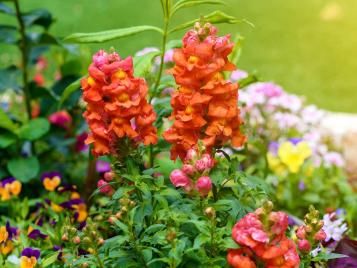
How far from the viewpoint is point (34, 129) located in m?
3.31

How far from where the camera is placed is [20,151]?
11.3ft

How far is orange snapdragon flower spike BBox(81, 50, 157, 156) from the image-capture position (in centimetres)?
191

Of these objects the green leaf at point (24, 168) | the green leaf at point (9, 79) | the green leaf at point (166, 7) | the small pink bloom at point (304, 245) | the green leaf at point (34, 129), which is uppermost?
the green leaf at point (166, 7)

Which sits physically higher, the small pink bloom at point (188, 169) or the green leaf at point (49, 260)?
the small pink bloom at point (188, 169)

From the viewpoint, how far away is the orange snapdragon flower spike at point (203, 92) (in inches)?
76.7

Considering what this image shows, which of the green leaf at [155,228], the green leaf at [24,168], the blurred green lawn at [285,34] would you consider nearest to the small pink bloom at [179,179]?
the green leaf at [155,228]

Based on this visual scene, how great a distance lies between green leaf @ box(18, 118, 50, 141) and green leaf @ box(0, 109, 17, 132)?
0.03m

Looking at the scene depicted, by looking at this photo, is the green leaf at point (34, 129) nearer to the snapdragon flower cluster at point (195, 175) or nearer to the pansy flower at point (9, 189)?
the pansy flower at point (9, 189)

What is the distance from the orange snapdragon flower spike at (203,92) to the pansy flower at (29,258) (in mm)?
489

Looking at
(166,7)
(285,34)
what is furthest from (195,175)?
(285,34)

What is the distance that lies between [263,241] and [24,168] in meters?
1.87

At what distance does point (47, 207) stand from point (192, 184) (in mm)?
1148

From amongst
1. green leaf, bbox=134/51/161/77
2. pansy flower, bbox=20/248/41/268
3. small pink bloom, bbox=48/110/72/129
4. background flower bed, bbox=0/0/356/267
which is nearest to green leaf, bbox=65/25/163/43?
background flower bed, bbox=0/0/356/267

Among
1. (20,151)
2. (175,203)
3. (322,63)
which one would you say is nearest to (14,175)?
(20,151)
